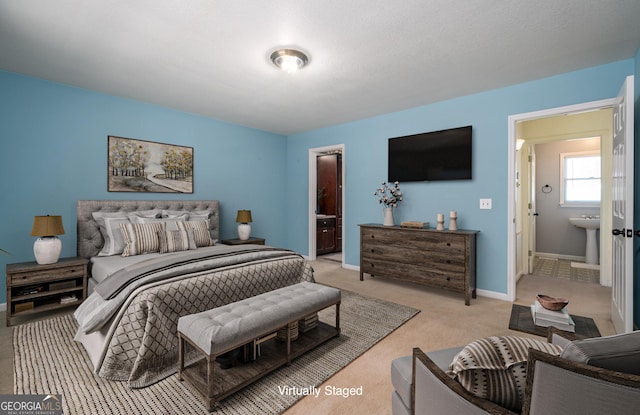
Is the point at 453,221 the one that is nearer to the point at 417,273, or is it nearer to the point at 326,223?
the point at 417,273

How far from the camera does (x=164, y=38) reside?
234 centimetres

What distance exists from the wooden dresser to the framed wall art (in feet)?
9.30

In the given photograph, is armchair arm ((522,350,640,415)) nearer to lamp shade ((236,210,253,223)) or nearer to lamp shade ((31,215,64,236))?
lamp shade ((31,215,64,236))

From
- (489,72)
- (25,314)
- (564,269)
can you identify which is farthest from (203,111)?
(564,269)

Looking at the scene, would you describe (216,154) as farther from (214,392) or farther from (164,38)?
(214,392)

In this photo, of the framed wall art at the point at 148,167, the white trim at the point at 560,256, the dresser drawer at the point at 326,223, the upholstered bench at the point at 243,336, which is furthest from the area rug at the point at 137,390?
the white trim at the point at 560,256

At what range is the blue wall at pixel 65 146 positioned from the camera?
9.81ft

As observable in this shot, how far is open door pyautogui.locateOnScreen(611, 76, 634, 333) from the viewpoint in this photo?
2.11 m

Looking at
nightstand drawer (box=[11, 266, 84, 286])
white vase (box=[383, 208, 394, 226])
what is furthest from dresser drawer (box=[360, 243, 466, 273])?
nightstand drawer (box=[11, 266, 84, 286])

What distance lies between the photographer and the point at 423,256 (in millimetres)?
3584

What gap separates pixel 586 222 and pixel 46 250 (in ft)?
25.6

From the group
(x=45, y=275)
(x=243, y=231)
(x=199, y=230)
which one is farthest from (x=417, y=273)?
(x=45, y=275)

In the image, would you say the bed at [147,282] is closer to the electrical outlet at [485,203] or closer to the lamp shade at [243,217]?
the lamp shade at [243,217]

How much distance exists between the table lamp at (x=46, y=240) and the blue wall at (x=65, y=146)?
1.45ft
